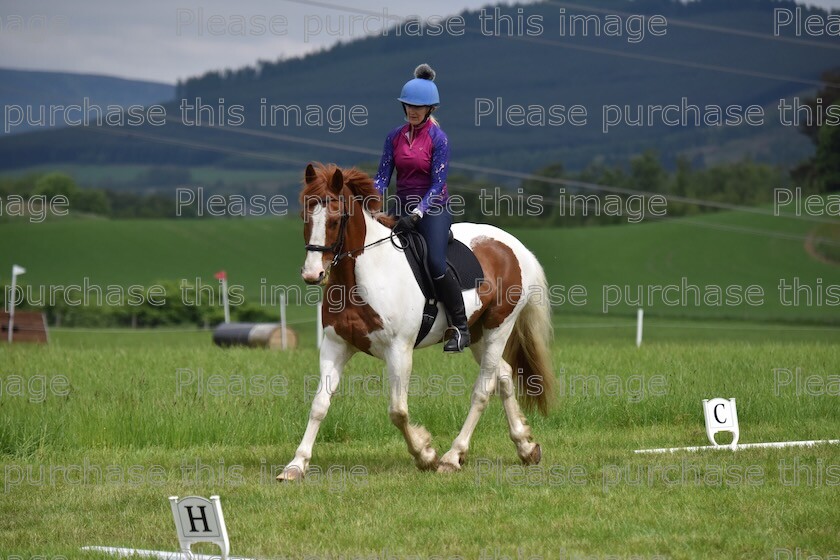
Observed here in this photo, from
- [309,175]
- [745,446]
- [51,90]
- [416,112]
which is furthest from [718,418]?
[51,90]

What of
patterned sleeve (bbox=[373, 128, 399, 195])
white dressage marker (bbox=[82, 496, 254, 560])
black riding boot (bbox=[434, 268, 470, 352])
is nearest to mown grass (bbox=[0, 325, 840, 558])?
white dressage marker (bbox=[82, 496, 254, 560])

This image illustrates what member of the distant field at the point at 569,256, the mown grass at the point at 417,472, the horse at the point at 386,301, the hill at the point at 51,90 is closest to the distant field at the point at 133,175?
the hill at the point at 51,90

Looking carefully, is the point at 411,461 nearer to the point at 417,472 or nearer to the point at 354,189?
the point at 417,472

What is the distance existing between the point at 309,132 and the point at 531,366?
180 m

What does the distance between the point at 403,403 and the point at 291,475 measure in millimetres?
957

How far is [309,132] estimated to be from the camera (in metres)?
186

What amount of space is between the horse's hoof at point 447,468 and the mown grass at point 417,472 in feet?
0.46

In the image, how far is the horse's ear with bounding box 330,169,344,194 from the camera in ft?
24.2

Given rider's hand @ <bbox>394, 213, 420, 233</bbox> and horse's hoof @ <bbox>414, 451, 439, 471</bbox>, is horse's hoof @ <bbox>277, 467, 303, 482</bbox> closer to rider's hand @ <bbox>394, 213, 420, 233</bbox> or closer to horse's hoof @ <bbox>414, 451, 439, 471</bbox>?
horse's hoof @ <bbox>414, 451, 439, 471</bbox>

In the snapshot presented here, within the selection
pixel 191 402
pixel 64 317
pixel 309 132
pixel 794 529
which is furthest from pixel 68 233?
pixel 309 132

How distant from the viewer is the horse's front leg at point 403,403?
777cm

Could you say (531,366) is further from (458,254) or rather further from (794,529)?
(794,529)

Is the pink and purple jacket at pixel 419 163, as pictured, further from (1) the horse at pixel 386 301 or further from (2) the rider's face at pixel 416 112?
(1) the horse at pixel 386 301

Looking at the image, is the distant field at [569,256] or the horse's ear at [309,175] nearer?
the horse's ear at [309,175]
